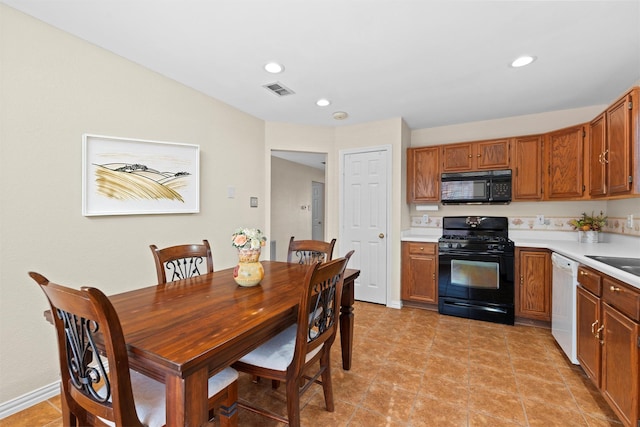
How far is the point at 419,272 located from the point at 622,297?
2.09 m

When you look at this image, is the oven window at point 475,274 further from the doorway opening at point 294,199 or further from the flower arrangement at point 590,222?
the doorway opening at point 294,199

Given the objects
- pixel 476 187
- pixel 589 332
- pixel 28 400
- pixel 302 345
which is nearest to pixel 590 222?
pixel 476 187

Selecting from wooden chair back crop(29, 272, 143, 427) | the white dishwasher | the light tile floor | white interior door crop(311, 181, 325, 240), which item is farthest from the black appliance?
white interior door crop(311, 181, 325, 240)

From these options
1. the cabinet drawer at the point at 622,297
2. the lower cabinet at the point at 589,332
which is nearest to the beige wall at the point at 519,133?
the lower cabinet at the point at 589,332

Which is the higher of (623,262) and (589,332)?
(623,262)

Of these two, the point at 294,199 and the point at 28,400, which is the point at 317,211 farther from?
the point at 28,400

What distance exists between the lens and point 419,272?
358 cm

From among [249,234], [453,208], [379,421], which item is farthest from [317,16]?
[453,208]

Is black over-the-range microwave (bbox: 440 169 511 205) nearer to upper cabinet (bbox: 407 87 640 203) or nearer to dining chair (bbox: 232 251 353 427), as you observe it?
upper cabinet (bbox: 407 87 640 203)

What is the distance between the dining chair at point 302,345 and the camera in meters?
1.35

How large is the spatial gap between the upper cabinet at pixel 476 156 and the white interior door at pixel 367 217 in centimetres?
79

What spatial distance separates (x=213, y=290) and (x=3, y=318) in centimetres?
131

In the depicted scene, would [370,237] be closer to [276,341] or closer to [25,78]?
[276,341]

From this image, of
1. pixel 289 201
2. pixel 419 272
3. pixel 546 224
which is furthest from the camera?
pixel 289 201
